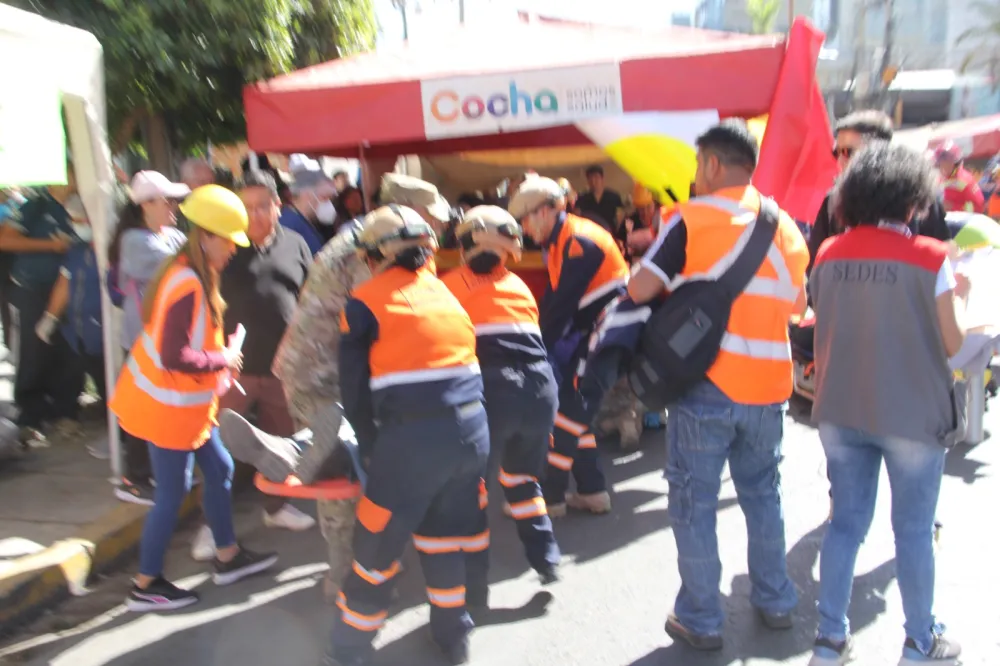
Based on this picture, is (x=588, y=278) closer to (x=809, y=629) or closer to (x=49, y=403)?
(x=809, y=629)

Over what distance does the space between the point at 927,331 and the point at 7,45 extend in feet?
13.0

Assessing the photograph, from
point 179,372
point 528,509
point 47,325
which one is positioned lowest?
point 528,509

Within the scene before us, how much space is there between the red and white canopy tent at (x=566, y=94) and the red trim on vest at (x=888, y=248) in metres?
1.81

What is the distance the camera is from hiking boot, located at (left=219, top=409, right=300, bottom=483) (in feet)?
9.84

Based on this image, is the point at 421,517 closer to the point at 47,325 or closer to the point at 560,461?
the point at 560,461

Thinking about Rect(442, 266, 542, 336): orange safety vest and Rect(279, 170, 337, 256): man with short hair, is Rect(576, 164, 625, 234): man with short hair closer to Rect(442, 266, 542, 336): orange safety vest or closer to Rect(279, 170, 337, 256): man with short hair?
Rect(279, 170, 337, 256): man with short hair

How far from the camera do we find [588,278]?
4.13 meters

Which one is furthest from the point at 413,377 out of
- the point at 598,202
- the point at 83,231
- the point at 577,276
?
the point at 598,202

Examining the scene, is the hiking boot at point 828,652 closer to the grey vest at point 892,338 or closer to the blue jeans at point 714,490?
the blue jeans at point 714,490

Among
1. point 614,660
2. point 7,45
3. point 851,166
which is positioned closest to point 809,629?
point 614,660

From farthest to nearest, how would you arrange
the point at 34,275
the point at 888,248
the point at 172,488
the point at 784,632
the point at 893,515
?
the point at 34,275 → the point at 172,488 → the point at 784,632 → the point at 893,515 → the point at 888,248

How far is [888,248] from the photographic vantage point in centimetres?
267

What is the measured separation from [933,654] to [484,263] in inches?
86.5

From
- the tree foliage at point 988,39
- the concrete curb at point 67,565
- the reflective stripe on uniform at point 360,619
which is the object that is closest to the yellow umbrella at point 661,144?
the reflective stripe on uniform at point 360,619
